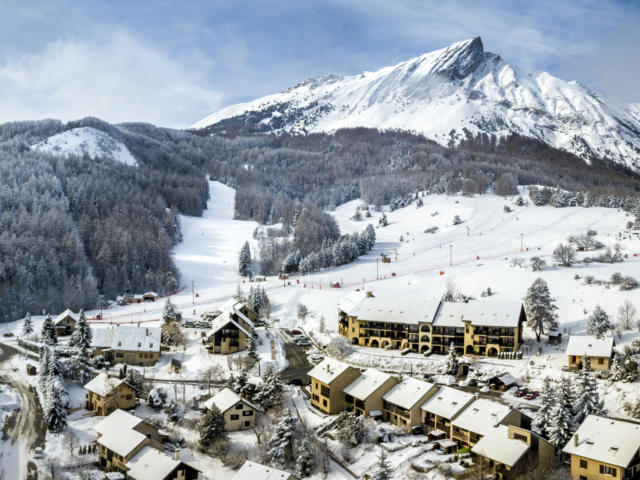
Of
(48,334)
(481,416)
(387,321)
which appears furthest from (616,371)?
(48,334)

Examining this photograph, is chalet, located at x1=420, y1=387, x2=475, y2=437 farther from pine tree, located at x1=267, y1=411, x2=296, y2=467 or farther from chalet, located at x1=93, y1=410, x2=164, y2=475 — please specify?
chalet, located at x1=93, y1=410, x2=164, y2=475

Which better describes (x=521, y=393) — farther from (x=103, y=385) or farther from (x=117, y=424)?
(x=103, y=385)

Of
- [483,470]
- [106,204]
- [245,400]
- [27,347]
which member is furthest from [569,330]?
[106,204]

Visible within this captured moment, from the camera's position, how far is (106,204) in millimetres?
141875

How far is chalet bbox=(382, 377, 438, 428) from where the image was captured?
162ft

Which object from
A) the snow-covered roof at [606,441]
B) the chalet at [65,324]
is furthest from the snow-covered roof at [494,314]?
the chalet at [65,324]

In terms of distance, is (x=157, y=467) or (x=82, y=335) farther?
(x=82, y=335)

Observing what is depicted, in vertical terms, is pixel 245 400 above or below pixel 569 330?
below

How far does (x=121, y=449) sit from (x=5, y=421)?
1381cm

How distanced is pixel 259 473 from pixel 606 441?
23552 millimetres

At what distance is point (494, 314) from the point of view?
6762 centimetres

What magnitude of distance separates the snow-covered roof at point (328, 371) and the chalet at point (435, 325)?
1667 cm

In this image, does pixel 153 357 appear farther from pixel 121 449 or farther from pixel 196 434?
pixel 121 449

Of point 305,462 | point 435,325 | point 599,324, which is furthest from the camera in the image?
point 435,325
